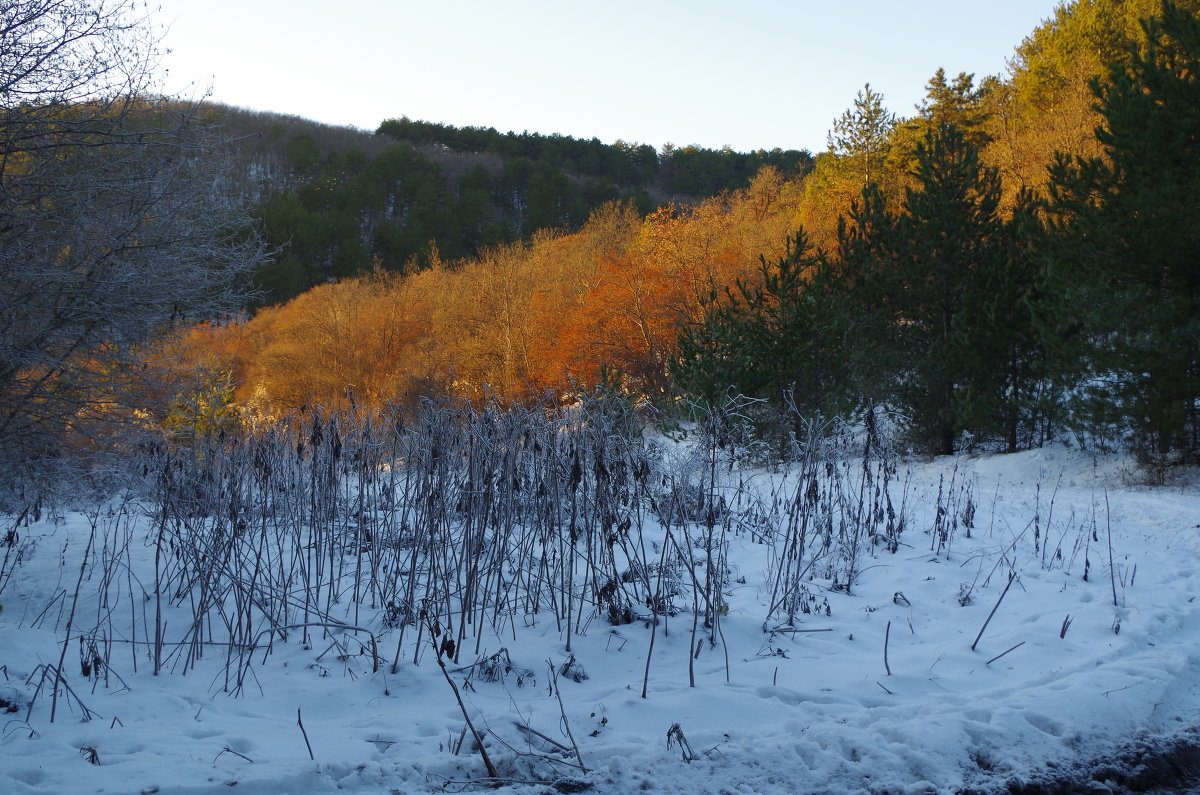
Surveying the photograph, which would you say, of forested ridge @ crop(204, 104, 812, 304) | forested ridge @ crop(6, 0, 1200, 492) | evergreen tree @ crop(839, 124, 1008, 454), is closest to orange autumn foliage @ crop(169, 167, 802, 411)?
forested ridge @ crop(6, 0, 1200, 492)

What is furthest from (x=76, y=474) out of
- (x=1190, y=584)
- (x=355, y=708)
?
(x=1190, y=584)

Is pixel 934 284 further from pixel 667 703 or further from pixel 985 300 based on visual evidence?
pixel 667 703

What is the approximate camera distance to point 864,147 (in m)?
38.3

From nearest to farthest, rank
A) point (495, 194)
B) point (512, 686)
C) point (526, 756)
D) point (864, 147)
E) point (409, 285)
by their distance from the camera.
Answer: point (526, 756) < point (512, 686) < point (864, 147) < point (409, 285) < point (495, 194)

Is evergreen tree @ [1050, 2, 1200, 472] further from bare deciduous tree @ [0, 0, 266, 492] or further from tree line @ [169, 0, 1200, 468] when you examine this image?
bare deciduous tree @ [0, 0, 266, 492]

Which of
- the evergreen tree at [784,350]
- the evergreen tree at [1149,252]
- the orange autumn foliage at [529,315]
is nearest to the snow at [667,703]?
the evergreen tree at [1149,252]

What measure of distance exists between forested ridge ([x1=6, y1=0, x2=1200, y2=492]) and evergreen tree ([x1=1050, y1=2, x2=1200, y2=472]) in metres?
0.03

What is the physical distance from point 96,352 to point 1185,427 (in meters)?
13.1

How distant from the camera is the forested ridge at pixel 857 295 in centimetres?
1066

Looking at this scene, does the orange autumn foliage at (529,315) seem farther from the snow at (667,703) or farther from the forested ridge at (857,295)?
the snow at (667,703)

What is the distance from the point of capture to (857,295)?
1634cm

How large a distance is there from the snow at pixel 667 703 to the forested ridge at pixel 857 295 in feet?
5.09

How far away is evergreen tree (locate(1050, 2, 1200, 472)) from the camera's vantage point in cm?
1057

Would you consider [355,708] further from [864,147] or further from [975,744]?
[864,147]
